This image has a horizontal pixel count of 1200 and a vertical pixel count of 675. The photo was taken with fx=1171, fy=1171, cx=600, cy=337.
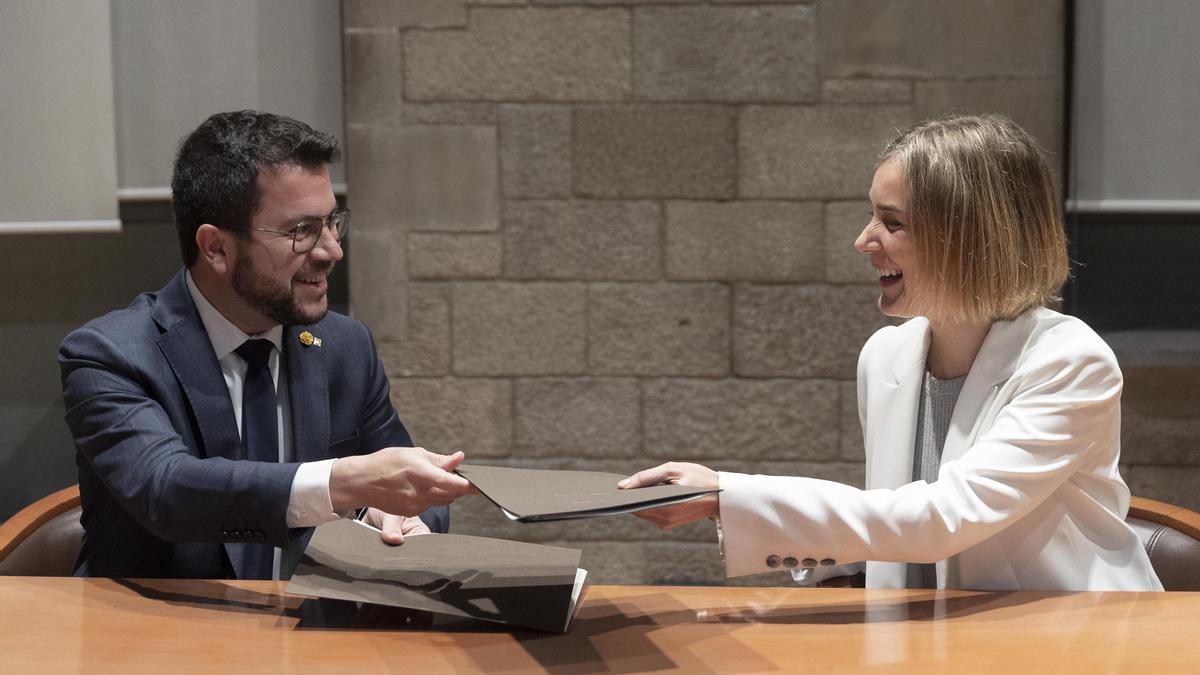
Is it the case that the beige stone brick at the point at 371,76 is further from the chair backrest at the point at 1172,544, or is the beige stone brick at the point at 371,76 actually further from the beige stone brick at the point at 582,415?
the chair backrest at the point at 1172,544

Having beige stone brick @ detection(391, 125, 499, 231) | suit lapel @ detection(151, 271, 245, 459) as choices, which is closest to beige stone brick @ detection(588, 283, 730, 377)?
beige stone brick @ detection(391, 125, 499, 231)

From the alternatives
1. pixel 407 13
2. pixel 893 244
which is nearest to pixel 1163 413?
pixel 893 244

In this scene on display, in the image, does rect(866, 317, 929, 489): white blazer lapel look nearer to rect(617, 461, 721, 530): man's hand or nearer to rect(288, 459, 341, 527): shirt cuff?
rect(617, 461, 721, 530): man's hand

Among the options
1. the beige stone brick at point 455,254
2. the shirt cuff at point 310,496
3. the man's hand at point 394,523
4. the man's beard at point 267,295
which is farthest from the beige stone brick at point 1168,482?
the shirt cuff at point 310,496

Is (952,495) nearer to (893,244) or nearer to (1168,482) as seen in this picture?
(893,244)

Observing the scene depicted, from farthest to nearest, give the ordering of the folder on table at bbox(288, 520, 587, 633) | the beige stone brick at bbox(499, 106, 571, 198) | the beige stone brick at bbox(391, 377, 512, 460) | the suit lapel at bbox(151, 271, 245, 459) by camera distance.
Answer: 1. the beige stone brick at bbox(391, 377, 512, 460)
2. the beige stone brick at bbox(499, 106, 571, 198)
3. the suit lapel at bbox(151, 271, 245, 459)
4. the folder on table at bbox(288, 520, 587, 633)

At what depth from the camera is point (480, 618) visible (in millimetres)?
1680

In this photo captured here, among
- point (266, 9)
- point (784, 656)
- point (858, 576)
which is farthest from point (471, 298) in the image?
point (784, 656)

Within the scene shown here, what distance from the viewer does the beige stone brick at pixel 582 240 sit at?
Answer: 3.91 metres

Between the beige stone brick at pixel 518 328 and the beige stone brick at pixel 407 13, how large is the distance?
2.84 ft

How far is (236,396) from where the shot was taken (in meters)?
2.28

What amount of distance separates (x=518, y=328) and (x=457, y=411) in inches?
14.1

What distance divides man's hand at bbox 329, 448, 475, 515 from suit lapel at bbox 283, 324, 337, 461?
1.49 feet

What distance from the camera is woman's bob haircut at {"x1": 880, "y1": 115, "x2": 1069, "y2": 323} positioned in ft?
6.86
